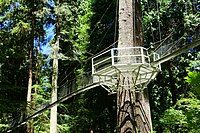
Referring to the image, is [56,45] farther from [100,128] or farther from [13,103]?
[100,128]

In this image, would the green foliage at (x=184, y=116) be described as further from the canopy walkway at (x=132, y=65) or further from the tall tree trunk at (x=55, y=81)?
the tall tree trunk at (x=55, y=81)

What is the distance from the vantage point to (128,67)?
298 centimetres

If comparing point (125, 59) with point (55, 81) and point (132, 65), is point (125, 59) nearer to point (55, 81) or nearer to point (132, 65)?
point (132, 65)

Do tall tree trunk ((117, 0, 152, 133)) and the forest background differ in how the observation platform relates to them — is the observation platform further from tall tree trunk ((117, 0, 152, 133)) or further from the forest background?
the forest background

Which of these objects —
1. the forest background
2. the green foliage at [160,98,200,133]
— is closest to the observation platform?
the green foliage at [160,98,200,133]

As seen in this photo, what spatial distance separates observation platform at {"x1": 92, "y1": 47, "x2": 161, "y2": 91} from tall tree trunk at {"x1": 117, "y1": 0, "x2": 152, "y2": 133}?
0.35 feet

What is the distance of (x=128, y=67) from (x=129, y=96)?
434 mm

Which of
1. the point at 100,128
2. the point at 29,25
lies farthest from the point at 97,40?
the point at 100,128

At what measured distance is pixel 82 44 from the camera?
11875 millimetres

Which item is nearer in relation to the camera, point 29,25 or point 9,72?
point 29,25

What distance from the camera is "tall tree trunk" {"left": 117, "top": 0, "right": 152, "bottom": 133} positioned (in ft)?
10.5

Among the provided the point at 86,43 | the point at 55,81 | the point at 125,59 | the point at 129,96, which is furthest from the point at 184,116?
the point at 86,43

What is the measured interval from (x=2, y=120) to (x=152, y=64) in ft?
26.1

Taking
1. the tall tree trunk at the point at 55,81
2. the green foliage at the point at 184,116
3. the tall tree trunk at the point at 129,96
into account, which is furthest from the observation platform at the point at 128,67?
the tall tree trunk at the point at 55,81
